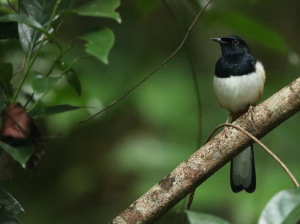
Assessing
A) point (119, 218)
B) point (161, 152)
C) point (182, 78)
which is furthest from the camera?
point (182, 78)

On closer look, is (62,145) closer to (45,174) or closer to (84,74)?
(45,174)

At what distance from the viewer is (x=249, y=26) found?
228cm

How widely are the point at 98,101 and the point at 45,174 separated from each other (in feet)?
4.66

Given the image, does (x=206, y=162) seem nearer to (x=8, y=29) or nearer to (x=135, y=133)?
(x=8, y=29)

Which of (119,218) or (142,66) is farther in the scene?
(142,66)

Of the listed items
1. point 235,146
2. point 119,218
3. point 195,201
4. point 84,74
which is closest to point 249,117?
point 235,146

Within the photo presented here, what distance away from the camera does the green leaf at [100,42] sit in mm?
1032

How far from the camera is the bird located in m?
2.68

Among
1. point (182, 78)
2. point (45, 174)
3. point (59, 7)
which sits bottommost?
point (45, 174)

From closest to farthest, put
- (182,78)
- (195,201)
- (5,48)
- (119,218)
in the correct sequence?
(119,218) → (5,48) → (195,201) → (182,78)

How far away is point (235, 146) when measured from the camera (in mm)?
1736

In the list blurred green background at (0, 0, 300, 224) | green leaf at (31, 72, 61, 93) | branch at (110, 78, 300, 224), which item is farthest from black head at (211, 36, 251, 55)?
green leaf at (31, 72, 61, 93)

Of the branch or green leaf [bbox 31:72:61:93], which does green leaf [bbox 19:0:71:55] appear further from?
the branch

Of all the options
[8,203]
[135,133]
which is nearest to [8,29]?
[8,203]
